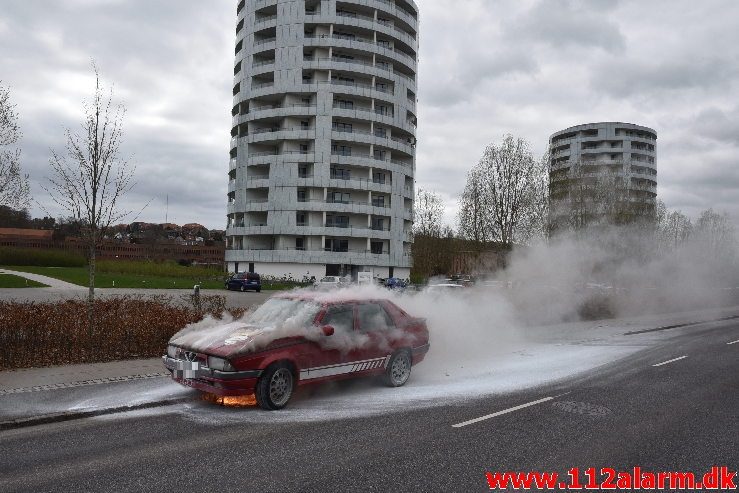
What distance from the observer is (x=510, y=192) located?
1242 inches

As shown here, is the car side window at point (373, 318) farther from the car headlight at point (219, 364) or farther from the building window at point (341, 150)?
the building window at point (341, 150)

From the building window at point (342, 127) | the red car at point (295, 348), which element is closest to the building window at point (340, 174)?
the building window at point (342, 127)

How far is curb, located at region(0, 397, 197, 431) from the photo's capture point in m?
6.56

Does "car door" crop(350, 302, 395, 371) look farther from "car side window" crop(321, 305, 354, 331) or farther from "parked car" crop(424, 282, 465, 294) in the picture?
"parked car" crop(424, 282, 465, 294)

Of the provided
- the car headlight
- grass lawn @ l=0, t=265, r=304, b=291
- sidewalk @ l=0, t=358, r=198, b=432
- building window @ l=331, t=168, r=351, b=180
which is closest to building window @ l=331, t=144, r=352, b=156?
building window @ l=331, t=168, r=351, b=180

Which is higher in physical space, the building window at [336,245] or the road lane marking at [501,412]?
the building window at [336,245]

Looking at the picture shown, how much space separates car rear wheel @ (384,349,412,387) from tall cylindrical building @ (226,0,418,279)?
46.1m

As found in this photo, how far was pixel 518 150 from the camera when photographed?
31.8 m

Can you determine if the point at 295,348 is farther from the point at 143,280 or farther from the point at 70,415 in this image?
the point at 143,280

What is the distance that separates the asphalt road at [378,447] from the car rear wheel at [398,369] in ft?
5.00

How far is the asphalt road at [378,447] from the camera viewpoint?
498 cm

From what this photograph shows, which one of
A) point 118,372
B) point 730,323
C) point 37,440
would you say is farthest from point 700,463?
point 730,323

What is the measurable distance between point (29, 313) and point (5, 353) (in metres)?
0.83

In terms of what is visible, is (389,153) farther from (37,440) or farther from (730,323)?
(37,440)
